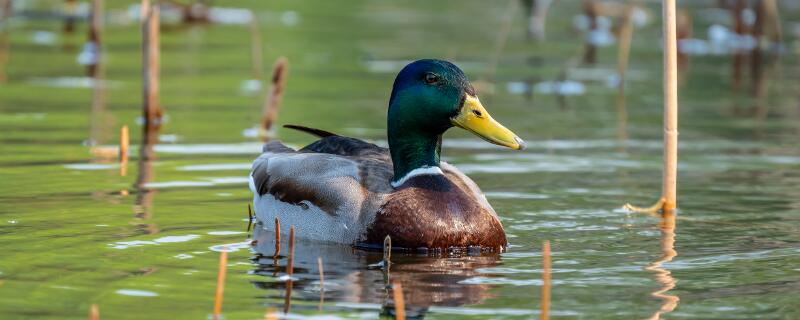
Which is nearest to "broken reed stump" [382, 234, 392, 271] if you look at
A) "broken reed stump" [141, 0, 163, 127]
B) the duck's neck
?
the duck's neck

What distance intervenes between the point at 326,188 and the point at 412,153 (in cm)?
57

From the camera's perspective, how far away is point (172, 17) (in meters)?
24.1

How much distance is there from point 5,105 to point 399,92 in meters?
6.74

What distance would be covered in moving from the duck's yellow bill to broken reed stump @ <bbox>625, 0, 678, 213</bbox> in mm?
1242

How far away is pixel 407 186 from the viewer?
8.50 m

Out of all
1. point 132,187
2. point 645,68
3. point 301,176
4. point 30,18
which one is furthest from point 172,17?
point 301,176

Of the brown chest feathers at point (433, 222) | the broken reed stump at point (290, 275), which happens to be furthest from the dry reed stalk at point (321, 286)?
the brown chest feathers at point (433, 222)

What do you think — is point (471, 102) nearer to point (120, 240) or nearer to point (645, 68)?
point (120, 240)

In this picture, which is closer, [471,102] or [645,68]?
[471,102]

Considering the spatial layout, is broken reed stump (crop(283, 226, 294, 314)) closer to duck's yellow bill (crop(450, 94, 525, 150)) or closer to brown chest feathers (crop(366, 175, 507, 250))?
brown chest feathers (crop(366, 175, 507, 250))

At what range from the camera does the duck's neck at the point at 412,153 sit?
8.66m

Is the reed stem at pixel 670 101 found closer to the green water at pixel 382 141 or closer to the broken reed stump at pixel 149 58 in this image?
the green water at pixel 382 141

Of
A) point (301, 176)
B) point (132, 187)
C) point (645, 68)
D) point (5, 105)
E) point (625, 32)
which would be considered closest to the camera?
point (301, 176)

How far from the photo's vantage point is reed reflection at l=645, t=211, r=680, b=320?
666 centimetres
